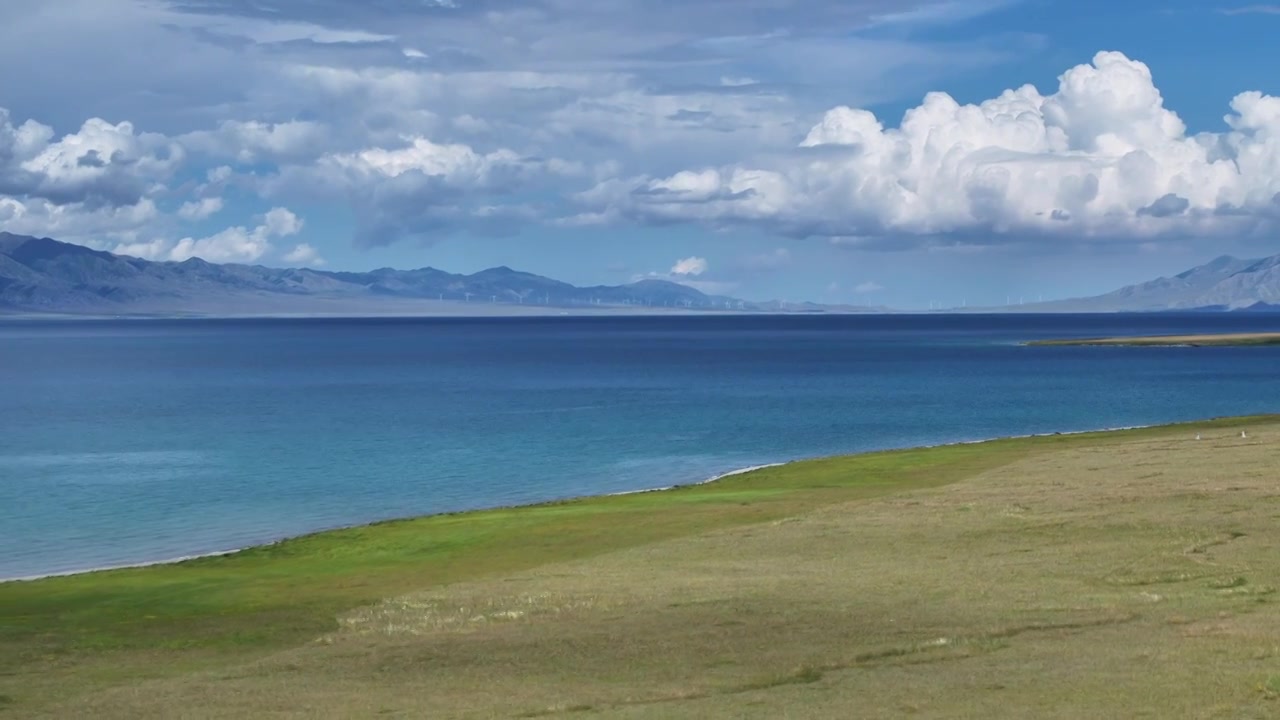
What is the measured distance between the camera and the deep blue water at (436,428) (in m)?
58.6

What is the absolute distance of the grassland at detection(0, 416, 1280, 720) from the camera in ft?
68.1

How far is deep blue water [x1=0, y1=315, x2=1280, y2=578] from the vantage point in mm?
58619

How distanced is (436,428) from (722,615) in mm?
70590

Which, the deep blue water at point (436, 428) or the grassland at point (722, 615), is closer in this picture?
the grassland at point (722, 615)

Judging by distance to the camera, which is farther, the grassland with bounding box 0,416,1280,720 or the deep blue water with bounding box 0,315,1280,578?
the deep blue water with bounding box 0,315,1280,578

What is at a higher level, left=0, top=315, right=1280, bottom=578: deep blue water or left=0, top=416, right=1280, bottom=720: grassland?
left=0, top=416, right=1280, bottom=720: grassland

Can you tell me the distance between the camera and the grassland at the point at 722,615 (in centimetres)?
2077

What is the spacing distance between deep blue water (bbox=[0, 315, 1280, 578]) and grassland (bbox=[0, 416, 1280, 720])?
1219 cm

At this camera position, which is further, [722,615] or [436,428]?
[436,428]

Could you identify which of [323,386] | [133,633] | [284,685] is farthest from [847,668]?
[323,386]

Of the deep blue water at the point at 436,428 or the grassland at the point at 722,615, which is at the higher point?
the grassland at the point at 722,615

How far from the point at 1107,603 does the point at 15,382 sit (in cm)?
15207

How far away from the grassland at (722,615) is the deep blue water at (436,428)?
1219 cm

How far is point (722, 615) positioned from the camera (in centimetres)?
2759
